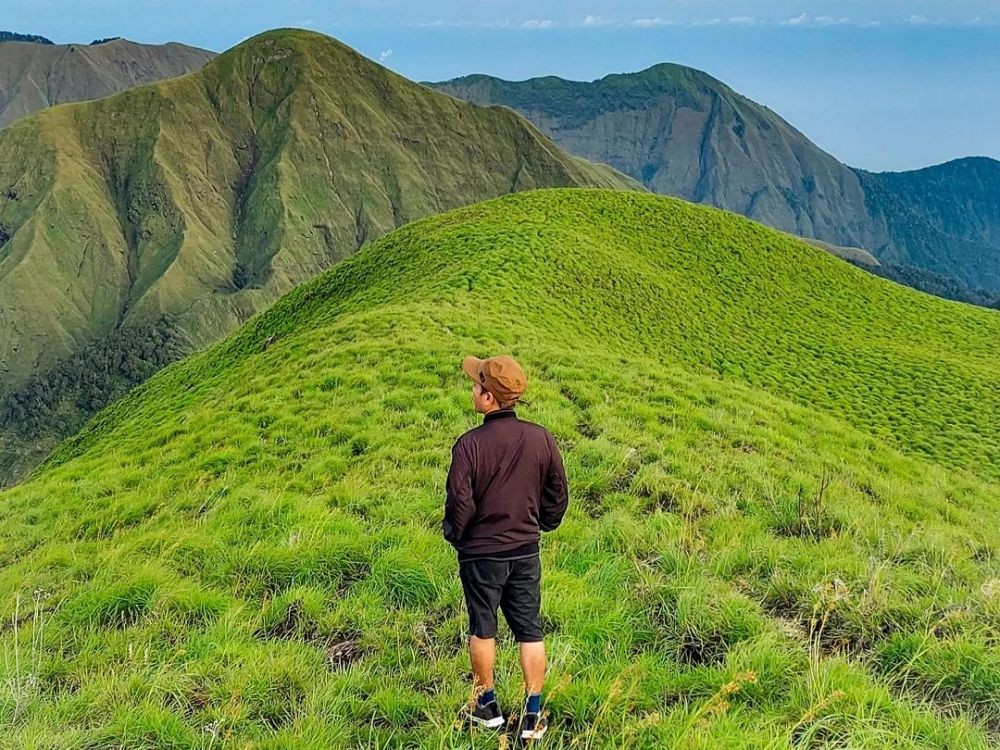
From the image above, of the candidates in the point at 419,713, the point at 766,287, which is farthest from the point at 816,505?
the point at 766,287

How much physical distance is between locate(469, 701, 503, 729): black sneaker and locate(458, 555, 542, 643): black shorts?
1.71 ft

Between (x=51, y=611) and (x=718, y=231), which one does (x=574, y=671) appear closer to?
(x=51, y=611)

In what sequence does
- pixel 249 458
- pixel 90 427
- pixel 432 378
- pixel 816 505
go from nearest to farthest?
1. pixel 816 505
2. pixel 249 458
3. pixel 432 378
4. pixel 90 427

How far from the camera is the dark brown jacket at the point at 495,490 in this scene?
5473 mm

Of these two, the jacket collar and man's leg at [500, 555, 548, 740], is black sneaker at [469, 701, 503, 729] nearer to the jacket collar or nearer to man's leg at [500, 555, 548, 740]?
man's leg at [500, 555, 548, 740]

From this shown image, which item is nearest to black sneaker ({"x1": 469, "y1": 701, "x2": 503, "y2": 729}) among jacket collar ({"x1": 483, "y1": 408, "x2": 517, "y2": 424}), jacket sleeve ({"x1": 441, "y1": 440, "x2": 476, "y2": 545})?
jacket sleeve ({"x1": 441, "y1": 440, "x2": 476, "y2": 545})

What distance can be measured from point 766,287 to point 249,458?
115 feet

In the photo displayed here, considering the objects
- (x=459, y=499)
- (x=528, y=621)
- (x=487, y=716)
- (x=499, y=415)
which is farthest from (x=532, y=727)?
(x=499, y=415)

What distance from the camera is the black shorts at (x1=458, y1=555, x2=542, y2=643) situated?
5.44 metres

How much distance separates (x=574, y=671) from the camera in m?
6.05

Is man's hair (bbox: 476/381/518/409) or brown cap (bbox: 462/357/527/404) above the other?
brown cap (bbox: 462/357/527/404)

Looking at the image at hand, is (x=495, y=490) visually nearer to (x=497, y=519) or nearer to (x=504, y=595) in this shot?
(x=497, y=519)

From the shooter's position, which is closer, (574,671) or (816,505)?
(574,671)

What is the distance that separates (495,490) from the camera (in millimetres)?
5539
